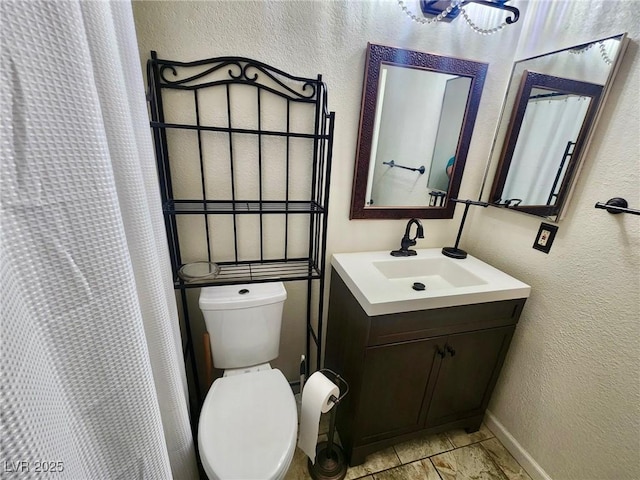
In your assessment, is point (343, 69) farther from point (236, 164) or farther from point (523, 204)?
point (523, 204)

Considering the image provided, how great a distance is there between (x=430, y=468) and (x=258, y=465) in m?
0.96

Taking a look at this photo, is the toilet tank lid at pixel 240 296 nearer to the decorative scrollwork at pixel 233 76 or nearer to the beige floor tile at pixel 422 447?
the decorative scrollwork at pixel 233 76

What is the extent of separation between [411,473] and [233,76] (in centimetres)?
202

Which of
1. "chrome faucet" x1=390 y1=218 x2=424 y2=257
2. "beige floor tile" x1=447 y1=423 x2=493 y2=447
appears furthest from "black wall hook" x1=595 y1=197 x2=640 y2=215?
"beige floor tile" x1=447 y1=423 x2=493 y2=447

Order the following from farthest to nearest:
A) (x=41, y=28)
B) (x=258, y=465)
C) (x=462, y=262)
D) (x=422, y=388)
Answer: (x=462, y=262) < (x=422, y=388) < (x=258, y=465) < (x=41, y=28)

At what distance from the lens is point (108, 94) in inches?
21.9

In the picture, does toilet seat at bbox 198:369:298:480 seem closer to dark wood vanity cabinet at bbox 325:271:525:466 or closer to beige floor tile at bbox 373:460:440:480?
dark wood vanity cabinet at bbox 325:271:525:466

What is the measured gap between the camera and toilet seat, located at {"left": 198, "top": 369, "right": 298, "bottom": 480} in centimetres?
89

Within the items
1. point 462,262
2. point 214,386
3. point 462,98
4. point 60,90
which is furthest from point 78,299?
point 462,98

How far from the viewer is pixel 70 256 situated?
453 millimetres

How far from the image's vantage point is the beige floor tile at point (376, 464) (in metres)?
1.31

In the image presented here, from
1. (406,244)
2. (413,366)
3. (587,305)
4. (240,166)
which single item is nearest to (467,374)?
(413,366)

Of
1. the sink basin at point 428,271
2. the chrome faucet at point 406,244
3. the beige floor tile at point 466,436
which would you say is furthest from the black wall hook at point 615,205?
the beige floor tile at point 466,436

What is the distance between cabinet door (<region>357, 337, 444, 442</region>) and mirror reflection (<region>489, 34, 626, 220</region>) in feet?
2.79
